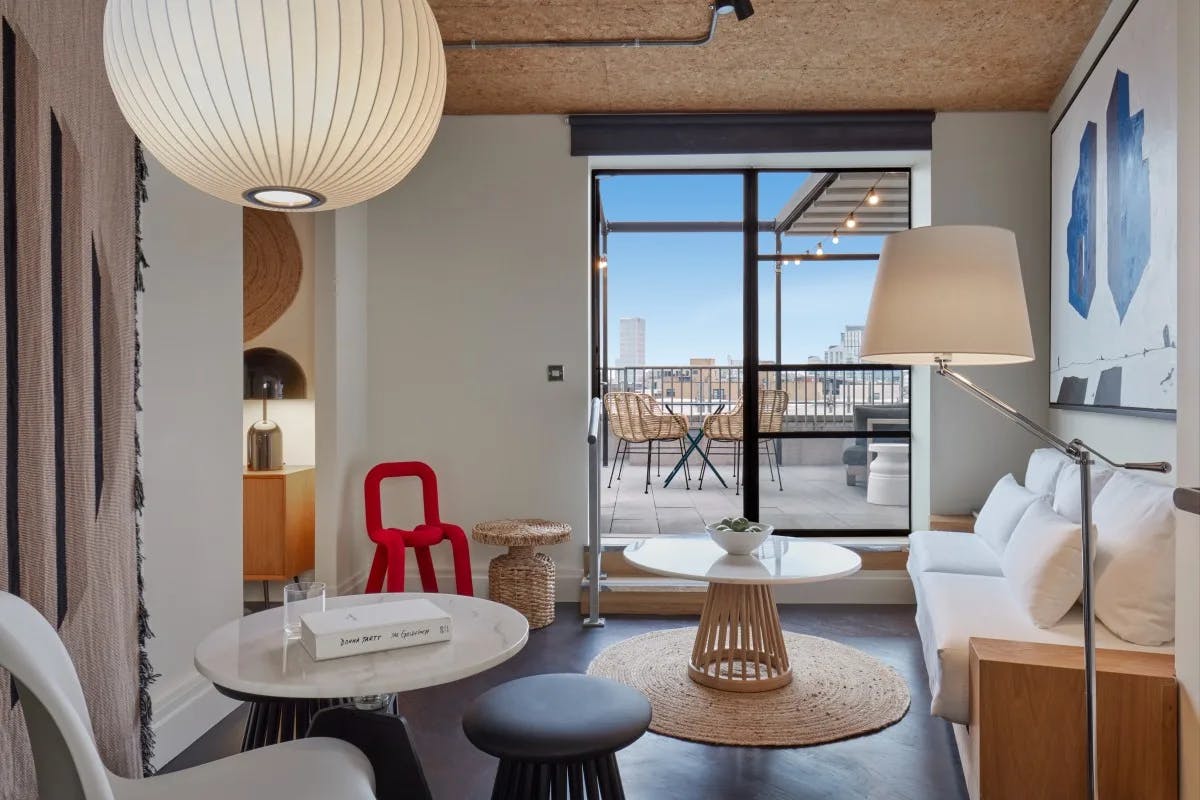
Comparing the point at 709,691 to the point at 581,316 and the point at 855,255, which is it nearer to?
the point at 581,316

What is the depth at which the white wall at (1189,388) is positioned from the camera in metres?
1.64

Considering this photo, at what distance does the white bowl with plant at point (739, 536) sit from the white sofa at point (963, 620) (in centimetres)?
63

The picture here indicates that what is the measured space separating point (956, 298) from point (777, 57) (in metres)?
2.40

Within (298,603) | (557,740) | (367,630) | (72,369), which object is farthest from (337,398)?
(557,740)

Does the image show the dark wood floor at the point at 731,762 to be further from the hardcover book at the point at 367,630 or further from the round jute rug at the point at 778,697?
the hardcover book at the point at 367,630

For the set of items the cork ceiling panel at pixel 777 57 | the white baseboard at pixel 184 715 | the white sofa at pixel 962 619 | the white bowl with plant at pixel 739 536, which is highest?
the cork ceiling panel at pixel 777 57

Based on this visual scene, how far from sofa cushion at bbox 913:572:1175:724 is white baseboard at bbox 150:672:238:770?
2.29m

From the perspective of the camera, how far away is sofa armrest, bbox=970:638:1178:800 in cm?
179

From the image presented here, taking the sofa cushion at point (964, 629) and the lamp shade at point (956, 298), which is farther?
the sofa cushion at point (964, 629)

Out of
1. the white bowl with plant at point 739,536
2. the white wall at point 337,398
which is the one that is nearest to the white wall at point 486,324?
the white wall at point 337,398

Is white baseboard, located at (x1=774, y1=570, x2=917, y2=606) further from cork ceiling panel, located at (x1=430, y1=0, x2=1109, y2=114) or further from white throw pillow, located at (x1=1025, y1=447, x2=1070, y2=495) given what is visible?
cork ceiling panel, located at (x1=430, y1=0, x2=1109, y2=114)

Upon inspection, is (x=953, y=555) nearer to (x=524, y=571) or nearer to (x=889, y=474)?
(x=889, y=474)

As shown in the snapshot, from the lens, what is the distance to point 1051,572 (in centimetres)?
245

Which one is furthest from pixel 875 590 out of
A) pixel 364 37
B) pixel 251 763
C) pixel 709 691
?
pixel 364 37
